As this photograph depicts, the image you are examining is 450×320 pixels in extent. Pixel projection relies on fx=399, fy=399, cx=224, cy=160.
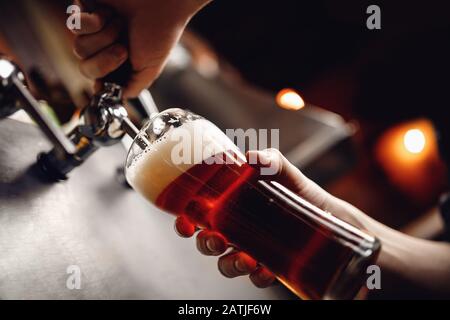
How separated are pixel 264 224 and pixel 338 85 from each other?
3.67 m

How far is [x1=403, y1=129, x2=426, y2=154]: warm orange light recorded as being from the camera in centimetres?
411

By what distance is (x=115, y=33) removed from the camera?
97 centimetres

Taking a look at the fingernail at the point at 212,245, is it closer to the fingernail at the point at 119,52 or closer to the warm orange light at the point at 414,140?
the fingernail at the point at 119,52

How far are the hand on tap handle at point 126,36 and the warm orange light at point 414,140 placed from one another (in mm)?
3643

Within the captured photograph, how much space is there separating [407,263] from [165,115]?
850 mm

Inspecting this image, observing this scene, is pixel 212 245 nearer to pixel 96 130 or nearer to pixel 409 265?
pixel 96 130

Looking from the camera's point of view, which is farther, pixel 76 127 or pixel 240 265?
pixel 240 265

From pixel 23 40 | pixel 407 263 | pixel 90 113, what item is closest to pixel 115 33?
pixel 90 113

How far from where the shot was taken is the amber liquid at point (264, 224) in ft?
2.55

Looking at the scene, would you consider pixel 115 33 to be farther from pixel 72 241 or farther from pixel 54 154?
pixel 72 241

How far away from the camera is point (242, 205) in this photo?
82 cm

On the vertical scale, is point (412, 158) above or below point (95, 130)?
below

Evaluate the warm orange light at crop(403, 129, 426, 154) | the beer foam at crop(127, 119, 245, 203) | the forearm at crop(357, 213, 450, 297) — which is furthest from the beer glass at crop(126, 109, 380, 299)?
the warm orange light at crop(403, 129, 426, 154)

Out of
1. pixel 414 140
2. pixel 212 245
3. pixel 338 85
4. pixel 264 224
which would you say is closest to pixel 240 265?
pixel 212 245
